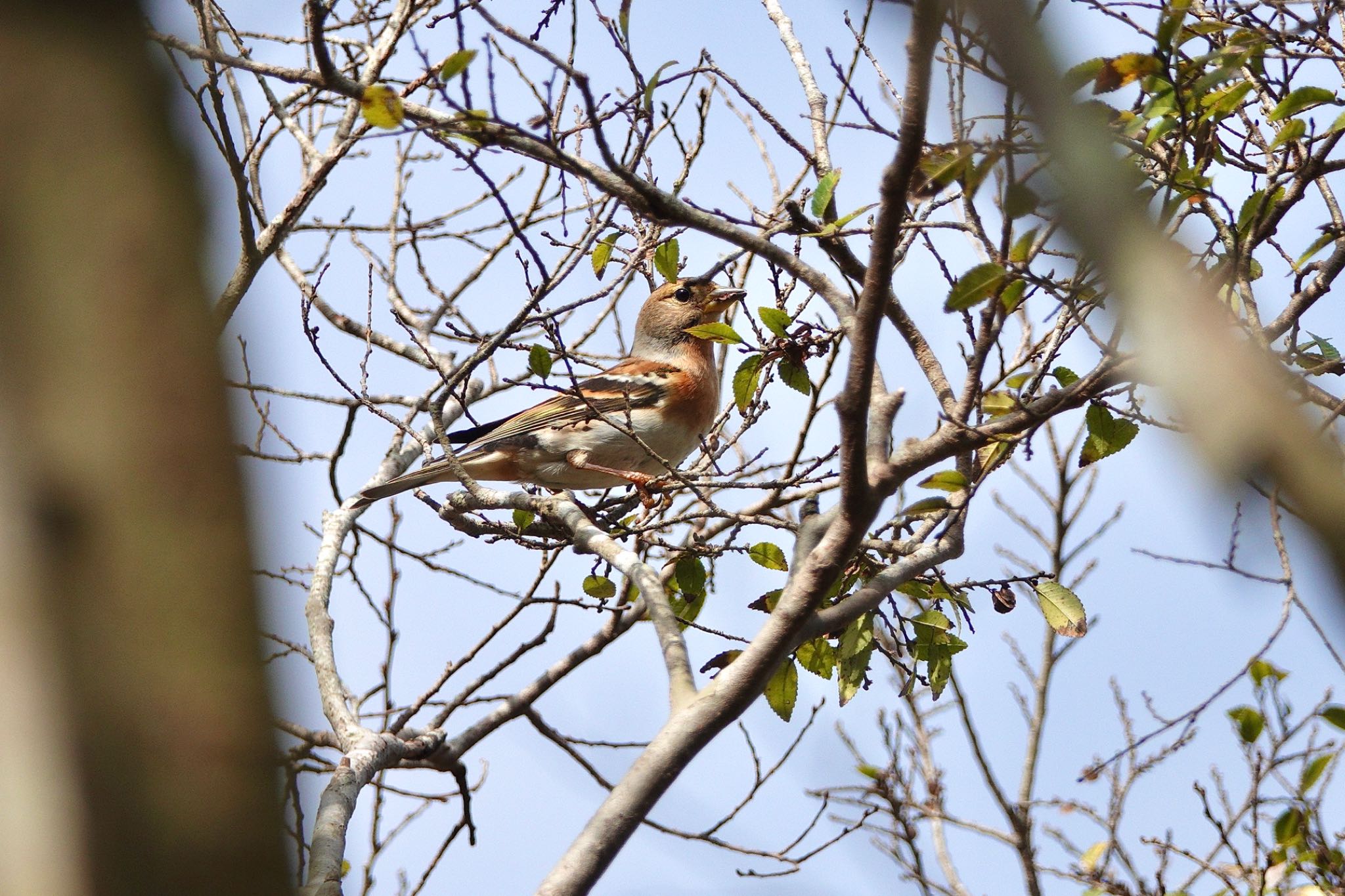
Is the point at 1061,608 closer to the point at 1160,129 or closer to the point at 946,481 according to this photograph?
the point at 946,481

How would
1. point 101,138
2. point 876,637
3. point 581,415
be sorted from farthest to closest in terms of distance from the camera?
point 581,415 < point 876,637 < point 101,138

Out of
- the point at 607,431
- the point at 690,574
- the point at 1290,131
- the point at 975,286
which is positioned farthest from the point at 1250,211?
the point at 607,431

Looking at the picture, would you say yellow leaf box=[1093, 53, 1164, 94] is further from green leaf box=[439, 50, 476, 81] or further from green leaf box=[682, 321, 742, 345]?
green leaf box=[439, 50, 476, 81]

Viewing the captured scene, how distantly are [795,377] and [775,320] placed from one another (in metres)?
0.25

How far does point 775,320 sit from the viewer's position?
421 centimetres

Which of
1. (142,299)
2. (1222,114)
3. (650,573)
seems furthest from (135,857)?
(1222,114)

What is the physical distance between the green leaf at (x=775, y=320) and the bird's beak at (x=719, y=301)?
3.51 m

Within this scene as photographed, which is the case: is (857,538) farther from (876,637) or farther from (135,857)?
(135,857)

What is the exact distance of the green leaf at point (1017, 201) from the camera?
2.90 m

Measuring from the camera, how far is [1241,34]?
4.08 metres

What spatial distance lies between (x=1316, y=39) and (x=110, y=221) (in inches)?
186

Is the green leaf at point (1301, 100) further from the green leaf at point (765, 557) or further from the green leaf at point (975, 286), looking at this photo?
the green leaf at point (765, 557)

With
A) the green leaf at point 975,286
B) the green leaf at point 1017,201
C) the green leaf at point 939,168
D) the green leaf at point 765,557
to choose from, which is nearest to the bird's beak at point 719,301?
the green leaf at point 765,557

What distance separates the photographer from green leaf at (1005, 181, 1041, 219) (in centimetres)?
290
